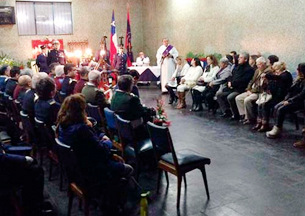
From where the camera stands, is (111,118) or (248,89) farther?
(248,89)

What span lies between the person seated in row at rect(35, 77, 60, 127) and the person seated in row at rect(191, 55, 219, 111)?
4299mm

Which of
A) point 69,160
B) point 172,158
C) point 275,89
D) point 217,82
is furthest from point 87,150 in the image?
point 217,82

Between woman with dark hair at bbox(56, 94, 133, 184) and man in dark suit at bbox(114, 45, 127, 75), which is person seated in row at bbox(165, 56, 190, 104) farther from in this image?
woman with dark hair at bbox(56, 94, 133, 184)

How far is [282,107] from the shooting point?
556 centimetres

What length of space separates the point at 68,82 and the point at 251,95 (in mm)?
3298

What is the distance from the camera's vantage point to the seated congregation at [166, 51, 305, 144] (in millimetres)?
5652

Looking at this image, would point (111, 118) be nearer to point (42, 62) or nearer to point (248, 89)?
point (248, 89)

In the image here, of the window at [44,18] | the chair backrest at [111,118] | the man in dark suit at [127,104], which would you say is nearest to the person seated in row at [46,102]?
the chair backrest at [111,118]

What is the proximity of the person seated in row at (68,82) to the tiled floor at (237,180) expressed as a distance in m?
1.93

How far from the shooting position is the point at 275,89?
601cm

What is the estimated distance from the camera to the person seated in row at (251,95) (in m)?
6.42

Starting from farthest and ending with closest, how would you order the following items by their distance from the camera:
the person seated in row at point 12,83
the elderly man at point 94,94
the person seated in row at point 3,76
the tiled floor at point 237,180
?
the person seated in row at point 3,76, the person seated in row at point 12,83, the elderly man at point 94,94, the tiled floor at point 237,180

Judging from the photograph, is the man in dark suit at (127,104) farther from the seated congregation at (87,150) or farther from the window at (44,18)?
the window at (44,18)

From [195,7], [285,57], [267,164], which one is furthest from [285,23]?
[267,164]
